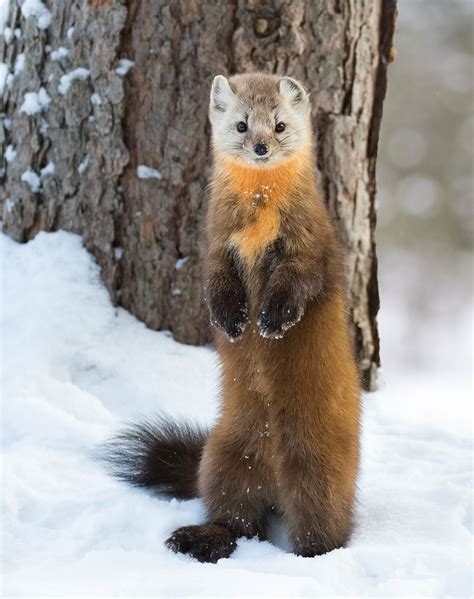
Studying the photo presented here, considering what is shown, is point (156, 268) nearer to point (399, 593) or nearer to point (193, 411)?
point (193, 411)

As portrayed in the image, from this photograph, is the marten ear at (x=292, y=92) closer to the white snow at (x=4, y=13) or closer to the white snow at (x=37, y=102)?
the white snow at (x=37, y=102)

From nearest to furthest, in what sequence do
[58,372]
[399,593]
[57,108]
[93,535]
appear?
[399,593], [93,535], [58,372], [57,108]

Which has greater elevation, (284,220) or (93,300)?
(284,220)

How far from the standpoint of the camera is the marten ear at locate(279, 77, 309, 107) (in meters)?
3.90

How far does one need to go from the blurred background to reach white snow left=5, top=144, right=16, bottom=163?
7.15 m

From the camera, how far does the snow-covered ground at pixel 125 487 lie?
3047 mm

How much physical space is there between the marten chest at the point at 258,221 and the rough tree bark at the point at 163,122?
54.7 inches

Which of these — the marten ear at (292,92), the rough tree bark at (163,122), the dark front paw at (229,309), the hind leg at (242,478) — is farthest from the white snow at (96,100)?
the hind leg at (242,478)

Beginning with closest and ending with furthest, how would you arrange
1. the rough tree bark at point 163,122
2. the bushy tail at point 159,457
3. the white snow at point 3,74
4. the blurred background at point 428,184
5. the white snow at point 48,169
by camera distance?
the bushy tail at point 159,457, the rough tree bark at point 163,122, the white snow at point 48,169, the white snow at point 3,74, the blurred background at point 428,184

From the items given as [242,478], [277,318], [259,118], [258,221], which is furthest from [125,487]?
[259,118]

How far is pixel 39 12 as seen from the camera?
5.38 meters

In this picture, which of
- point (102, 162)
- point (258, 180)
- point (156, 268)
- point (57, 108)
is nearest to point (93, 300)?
point (156, 268)

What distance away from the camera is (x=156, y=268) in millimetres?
5195

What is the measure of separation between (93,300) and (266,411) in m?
1.85
